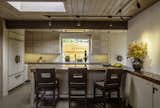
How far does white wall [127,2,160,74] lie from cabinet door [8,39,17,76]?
4.34m

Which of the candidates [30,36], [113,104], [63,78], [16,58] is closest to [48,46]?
[30,36]

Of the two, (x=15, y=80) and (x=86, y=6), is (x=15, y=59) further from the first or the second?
(x=86, y=6)

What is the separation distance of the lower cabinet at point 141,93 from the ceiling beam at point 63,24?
94.1 inches

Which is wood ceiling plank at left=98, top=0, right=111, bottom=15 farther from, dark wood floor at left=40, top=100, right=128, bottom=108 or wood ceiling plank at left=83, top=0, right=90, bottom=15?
dark wood floor at left=40, top=100, right=128, bottom=108

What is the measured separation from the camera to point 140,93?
4500 millimetres

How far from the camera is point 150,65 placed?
4.95m

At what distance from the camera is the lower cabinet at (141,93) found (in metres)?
3.69

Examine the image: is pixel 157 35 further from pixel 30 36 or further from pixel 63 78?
pixel 30 36

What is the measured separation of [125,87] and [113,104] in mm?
600

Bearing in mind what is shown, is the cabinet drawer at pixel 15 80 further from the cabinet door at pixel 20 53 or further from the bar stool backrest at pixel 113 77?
the bar stool backrest at pixel 113 77

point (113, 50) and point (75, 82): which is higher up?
point (113, 50)

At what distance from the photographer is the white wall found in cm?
451

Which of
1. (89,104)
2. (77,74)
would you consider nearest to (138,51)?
(77,74)

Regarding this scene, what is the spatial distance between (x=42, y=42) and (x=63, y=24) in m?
3.07
